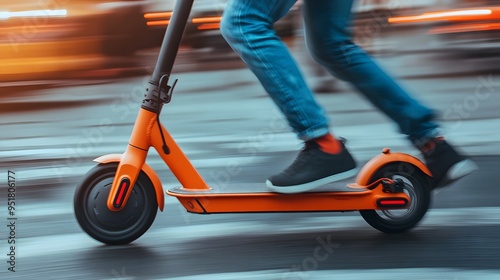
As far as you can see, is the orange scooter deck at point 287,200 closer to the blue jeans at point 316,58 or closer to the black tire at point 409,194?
the black tire at point 409,194

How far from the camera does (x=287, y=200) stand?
14.3 feet

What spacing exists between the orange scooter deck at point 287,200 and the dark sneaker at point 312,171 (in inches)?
1.9

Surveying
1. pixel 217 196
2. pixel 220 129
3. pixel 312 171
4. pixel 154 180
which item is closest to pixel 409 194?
pixel 312 171

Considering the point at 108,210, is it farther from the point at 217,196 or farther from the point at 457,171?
the point at 457,171

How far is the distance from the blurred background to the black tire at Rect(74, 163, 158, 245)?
0.24ft

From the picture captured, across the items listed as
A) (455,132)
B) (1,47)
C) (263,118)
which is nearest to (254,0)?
(455,132)

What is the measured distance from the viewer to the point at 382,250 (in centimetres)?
423

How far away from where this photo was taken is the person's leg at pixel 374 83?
445 cm

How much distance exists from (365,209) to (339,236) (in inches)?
8.0

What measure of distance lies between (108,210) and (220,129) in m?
4.28

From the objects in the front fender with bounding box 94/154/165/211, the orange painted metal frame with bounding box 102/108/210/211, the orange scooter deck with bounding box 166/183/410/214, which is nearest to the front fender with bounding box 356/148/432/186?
the orange scooter deck with bounding box 166/183/410/214

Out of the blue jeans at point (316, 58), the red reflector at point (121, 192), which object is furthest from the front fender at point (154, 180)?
the blue jeans at point (316, 58)

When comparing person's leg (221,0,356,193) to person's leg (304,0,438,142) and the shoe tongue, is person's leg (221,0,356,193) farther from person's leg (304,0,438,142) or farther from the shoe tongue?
person's leg (304,0,438,142)

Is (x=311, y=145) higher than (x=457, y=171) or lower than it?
higher
